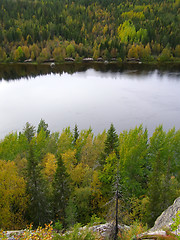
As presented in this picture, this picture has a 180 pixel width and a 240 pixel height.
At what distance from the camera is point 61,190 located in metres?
25.6

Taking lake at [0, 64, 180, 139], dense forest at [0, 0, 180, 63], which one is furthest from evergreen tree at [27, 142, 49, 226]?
dense forest at [0, 0, 180, 63]

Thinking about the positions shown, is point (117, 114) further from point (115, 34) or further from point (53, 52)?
point (115, 34)

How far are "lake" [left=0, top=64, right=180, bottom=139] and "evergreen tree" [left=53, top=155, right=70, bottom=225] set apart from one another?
36.5m

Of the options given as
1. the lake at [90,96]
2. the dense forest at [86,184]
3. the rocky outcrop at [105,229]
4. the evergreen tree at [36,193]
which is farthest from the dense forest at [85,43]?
the rocky outcrop at [105,229]

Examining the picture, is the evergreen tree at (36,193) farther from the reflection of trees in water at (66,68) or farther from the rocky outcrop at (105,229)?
the reflection of trees in water at (66,68)

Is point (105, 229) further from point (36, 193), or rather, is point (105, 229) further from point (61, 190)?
point (36, 193)

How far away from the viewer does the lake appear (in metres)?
68.4

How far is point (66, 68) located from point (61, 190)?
119 metres

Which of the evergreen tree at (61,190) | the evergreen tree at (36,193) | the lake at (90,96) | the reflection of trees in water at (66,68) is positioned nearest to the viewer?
the evergreen tree at (36,193)

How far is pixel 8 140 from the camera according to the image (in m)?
40.8

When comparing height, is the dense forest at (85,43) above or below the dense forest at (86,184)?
above

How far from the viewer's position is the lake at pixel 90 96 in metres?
68.4

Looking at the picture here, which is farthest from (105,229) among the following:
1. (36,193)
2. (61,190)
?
(36,193)

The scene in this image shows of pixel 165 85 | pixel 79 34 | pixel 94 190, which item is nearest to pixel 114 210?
pixel 94 190
